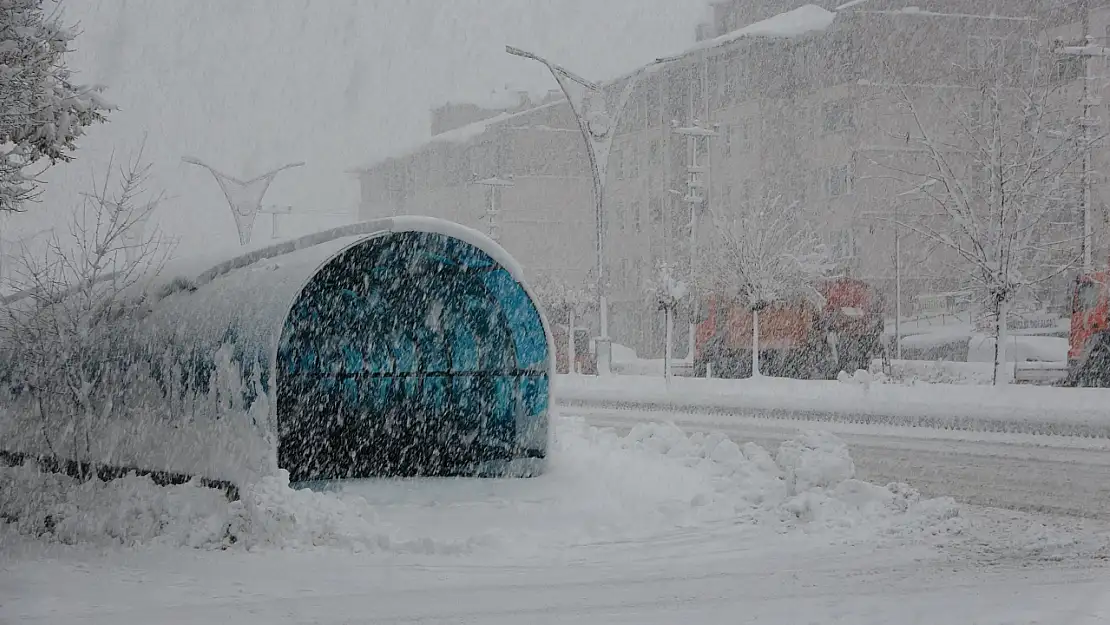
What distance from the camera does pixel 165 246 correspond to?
15.0m

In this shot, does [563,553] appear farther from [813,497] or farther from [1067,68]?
[1067,68]

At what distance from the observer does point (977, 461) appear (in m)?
15.4

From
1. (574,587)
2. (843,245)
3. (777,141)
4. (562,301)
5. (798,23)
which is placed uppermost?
(798,23)

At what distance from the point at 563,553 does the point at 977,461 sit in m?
7.48

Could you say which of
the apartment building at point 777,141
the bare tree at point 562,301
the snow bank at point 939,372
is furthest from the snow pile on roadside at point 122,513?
the bare tree at point 562,301

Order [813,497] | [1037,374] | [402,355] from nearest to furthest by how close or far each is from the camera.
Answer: [813,497] → [402,355] → [1037,374]

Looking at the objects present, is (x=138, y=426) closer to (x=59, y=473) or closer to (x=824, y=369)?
(x=59, y=473)

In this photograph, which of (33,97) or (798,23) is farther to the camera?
(798,23)

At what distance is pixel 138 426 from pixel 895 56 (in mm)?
42986

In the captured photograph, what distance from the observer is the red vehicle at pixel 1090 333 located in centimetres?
2777

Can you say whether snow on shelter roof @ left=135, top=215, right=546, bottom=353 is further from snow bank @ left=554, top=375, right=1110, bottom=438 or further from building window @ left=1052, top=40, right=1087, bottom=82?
building window @ left=1052, top=40, right=1087, bottom=82

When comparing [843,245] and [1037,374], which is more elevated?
[843,245]

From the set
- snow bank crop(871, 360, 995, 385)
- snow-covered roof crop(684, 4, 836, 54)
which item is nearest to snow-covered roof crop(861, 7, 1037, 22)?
snow-covered roof crop(684, 4, 836, 54)

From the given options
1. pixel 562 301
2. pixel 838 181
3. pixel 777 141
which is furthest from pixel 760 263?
pixel 777 141
